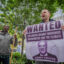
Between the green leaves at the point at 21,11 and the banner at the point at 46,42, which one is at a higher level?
the green leaves at the point at 21,11

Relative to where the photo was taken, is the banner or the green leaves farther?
the green leaves

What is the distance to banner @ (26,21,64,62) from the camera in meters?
3.96

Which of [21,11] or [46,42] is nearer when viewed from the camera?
[46,42]

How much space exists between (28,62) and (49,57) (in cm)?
501

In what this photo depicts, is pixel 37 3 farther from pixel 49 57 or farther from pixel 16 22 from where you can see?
pixel 49 57

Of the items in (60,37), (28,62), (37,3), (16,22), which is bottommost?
(28,62)

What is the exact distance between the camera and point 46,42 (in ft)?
13.6

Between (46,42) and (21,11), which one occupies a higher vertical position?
(21,11)

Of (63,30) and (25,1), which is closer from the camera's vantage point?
(63,30)

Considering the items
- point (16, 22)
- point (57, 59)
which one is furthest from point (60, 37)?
point (16, 22)

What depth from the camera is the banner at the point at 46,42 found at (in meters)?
3.96

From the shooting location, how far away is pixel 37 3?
12.1 m

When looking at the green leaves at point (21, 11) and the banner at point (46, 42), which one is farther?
the green leaves at point (21, 11)

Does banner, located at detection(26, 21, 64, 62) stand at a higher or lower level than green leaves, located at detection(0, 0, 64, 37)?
lower
